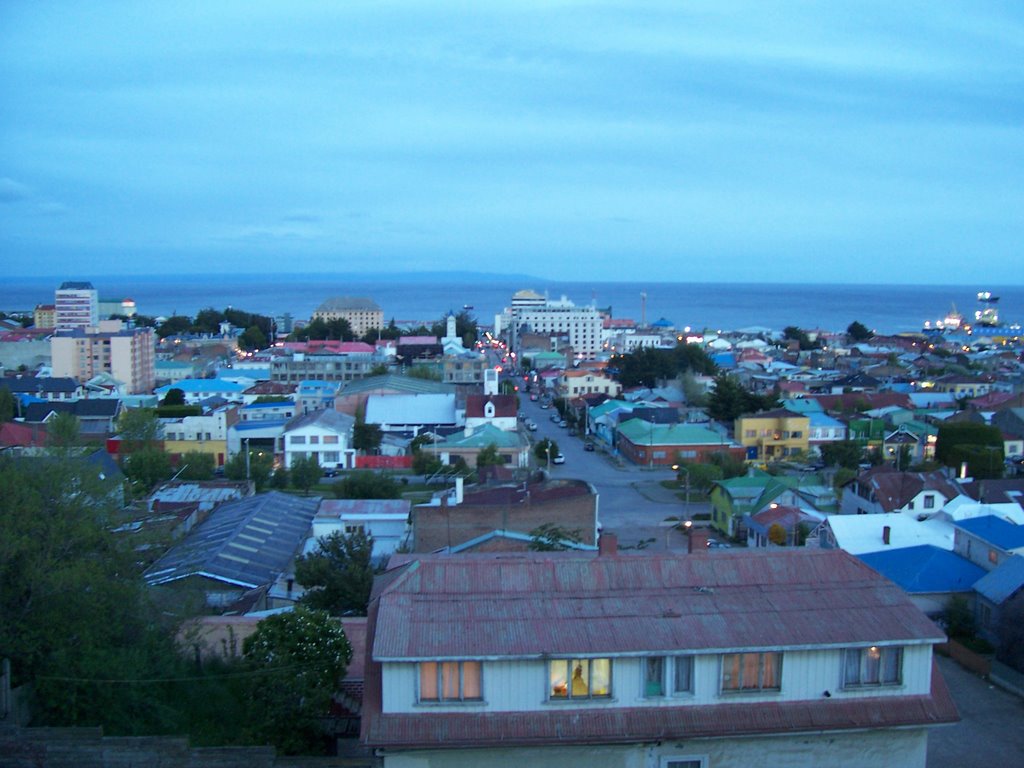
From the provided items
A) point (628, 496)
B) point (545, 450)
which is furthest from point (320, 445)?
point (628, 496)

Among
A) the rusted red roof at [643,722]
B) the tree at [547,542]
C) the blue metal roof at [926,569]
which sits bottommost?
the blue metal roof at [926,569]

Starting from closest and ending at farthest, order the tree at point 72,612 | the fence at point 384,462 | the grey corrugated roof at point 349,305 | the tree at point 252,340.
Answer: the tree at point 72,612
the fence at point 384,462
the tree at point 252,340
the grey corrugated roof at point 349,305

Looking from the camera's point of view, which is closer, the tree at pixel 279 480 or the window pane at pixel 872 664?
the window pane at pixel 872 664

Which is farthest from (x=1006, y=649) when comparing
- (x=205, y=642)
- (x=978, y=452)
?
(x=978, y=452)

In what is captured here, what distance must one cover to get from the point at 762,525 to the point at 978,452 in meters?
7.65

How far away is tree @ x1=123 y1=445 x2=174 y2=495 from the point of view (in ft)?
53.6

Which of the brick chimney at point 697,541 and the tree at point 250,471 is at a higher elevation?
the brick chimney at point 697,541

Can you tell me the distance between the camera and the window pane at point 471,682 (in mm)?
4449

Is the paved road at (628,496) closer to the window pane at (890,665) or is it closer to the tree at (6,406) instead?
the window pane at (890,665)

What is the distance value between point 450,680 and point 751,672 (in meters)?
1.45

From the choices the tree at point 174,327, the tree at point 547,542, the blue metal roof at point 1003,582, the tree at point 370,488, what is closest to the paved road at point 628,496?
the tree at point 370,488

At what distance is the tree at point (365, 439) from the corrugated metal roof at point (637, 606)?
52.1 feet

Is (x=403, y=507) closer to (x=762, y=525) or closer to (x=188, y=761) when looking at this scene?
(x=762, y=525)

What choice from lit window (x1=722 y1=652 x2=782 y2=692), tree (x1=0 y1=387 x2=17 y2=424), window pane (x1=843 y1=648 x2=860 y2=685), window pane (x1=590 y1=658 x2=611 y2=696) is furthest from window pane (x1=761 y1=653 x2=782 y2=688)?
tree (x1=0 y1=387 x2=17 y2=424)
